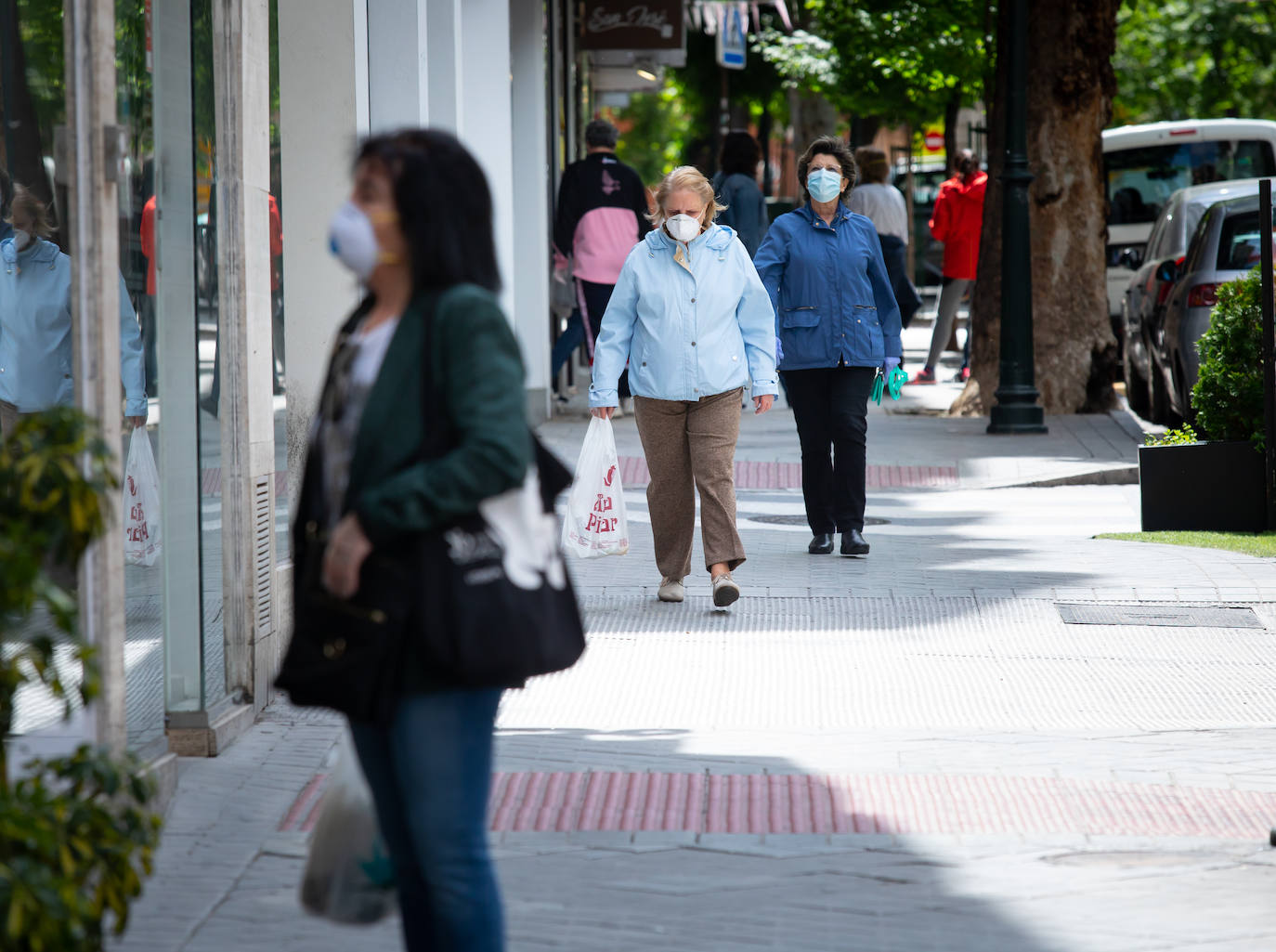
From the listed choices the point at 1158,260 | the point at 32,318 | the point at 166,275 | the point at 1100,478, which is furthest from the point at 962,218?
the point at 166,275

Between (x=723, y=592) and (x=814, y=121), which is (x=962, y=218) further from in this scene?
(x=814, y=121)

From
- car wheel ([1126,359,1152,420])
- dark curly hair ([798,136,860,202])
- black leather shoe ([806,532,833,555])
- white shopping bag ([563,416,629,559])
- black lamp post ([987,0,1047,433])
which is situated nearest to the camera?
white shopping bag ([563,416,629,559])

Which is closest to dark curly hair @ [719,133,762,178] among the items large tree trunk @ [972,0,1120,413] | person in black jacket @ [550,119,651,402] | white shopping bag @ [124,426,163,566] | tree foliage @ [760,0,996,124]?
person in black jacket @ [550,119,651,402]

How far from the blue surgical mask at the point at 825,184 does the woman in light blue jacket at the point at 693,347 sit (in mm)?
1244

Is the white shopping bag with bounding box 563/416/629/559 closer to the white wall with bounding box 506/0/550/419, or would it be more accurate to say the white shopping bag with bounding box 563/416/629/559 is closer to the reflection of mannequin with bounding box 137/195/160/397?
the reflection of mannequin with bounding box 137/195/160/397

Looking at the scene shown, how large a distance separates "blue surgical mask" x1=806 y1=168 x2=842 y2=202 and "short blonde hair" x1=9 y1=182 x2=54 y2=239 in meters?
4.10

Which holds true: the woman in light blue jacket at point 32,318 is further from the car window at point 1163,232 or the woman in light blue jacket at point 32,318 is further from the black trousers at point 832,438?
the car window at point 1163,232

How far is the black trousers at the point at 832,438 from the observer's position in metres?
9.27

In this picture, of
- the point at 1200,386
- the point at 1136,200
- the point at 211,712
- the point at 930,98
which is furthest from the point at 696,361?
the point at 930,98

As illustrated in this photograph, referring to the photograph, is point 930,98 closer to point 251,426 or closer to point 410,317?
point 251,426

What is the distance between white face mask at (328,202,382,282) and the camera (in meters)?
3.10

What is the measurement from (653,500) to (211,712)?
9.40ft

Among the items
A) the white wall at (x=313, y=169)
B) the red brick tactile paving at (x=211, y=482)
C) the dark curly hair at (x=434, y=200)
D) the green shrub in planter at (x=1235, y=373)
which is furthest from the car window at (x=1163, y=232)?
the dark curly hair at (x=434, y=200)

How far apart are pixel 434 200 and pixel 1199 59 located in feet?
137
